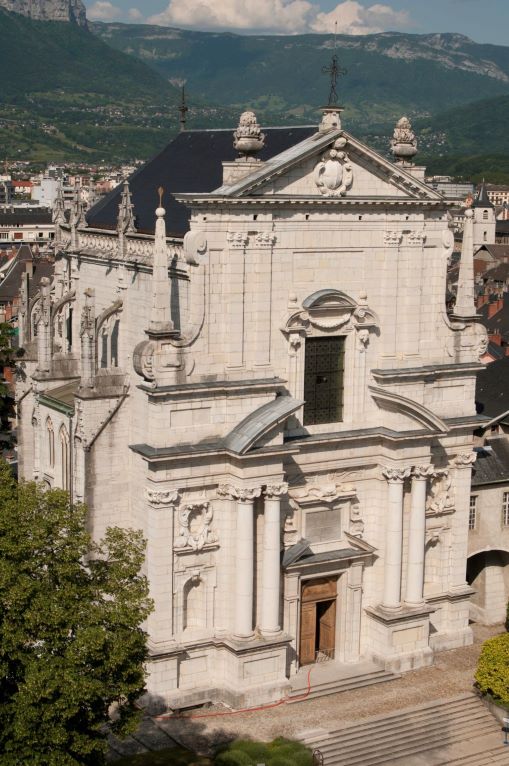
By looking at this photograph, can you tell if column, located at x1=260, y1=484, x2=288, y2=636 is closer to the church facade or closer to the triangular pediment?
the church facade

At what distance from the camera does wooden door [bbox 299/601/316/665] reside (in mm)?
39125

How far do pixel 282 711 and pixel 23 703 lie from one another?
12.4 metres

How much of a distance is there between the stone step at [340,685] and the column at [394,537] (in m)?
2.30

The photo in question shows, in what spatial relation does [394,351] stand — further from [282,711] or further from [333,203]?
[282,711]

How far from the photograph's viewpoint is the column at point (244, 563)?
→ 3619 cm

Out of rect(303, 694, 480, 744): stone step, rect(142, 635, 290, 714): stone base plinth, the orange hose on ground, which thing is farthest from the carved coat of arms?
rect(303, 694, 480, 744): stone step

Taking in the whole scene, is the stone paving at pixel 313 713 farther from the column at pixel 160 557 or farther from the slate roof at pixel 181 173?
the slate roof at pixel 181 173

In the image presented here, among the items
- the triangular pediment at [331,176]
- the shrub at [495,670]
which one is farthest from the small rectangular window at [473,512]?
the triangular pediment at [331,176]

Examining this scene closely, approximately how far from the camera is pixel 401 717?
121ft

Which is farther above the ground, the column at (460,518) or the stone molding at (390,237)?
the stone molding at (390,237)

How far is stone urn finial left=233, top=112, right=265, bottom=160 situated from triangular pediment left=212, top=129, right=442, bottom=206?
593 millimetres

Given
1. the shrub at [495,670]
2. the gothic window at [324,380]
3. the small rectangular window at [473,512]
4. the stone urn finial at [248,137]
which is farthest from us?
the small rectangular window at [473,512]

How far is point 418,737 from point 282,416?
1084 cm

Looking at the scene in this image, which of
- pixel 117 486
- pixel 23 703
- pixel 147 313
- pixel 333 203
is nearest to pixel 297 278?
pixel 333 203
